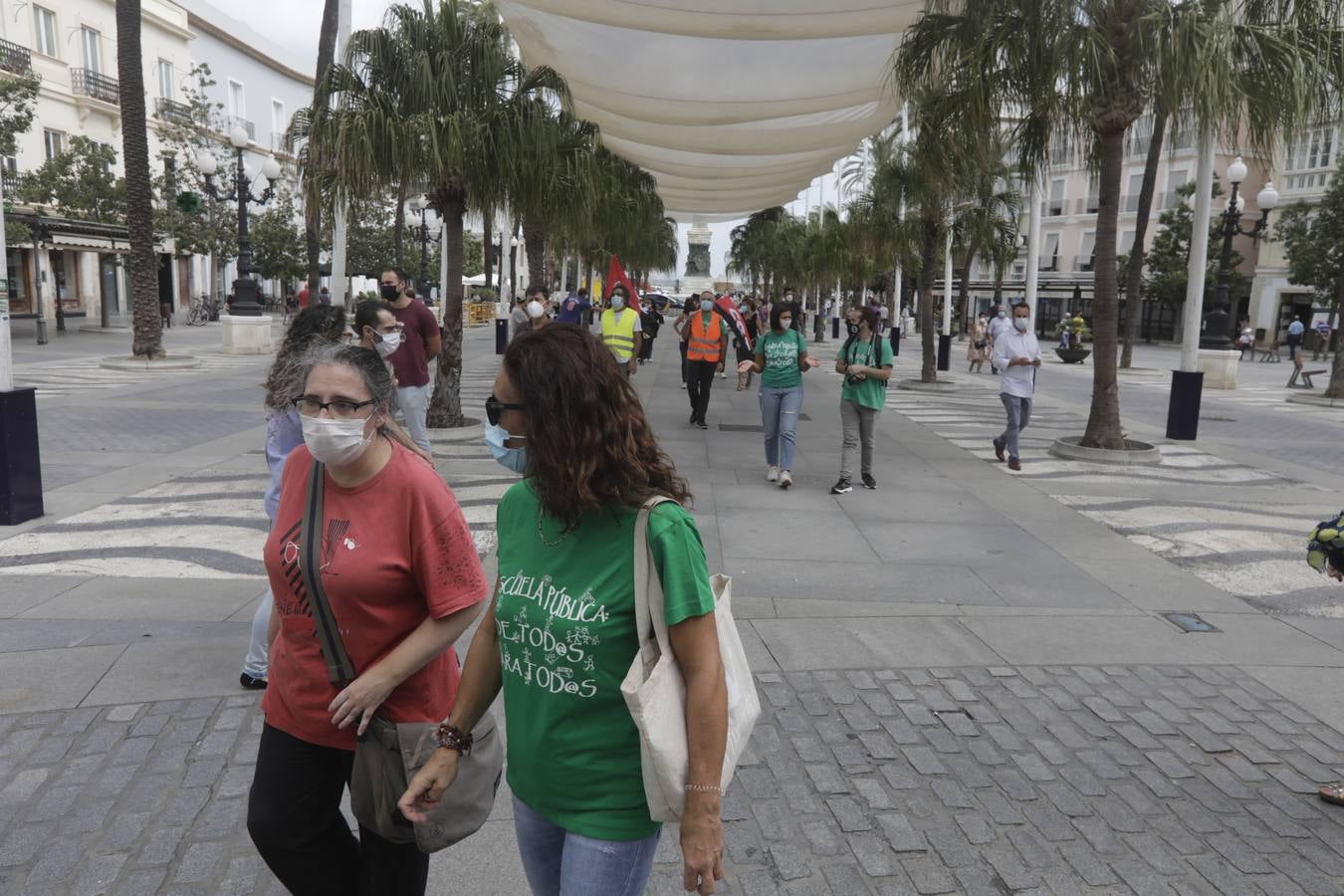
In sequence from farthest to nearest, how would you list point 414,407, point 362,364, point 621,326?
point 621,326 < point 414,407 < point 362,364

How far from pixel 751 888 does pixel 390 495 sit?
168 centimetres

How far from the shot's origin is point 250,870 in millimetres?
3018

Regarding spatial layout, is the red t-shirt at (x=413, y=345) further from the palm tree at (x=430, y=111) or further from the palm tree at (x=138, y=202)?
the palm tree at (x=138, y=202)

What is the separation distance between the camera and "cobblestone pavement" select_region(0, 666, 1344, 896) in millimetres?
3037

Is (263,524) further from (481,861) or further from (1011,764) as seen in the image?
(1011,764)

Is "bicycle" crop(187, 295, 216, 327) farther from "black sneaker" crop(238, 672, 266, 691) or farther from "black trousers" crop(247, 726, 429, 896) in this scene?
"black trousers" crop(247, 726, 429, 896)

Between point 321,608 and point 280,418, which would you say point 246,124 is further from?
point 321,608

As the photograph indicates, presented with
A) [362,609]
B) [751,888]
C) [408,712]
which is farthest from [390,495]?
[751,888]

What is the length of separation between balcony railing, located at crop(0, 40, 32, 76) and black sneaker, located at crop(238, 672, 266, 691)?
107 feet

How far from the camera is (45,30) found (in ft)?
108

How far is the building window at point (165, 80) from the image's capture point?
3884 centimetres

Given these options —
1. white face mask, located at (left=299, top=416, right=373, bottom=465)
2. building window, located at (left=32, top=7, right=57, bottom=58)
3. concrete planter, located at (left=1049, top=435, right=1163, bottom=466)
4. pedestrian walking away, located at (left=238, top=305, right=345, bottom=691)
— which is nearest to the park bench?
concrete planter, located at (left=1049, top=435, right=1163, bottom=466)

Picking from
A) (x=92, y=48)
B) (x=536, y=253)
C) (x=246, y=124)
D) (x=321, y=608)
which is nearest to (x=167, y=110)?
(x=92, y=48)

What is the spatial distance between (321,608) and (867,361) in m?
6.92
